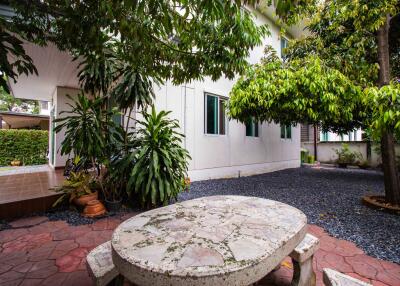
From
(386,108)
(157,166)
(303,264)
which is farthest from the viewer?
(157,166)

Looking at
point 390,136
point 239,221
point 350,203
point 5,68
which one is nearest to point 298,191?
point 350,203

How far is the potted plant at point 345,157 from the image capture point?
10302 millimetres

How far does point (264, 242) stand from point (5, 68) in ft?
7.33

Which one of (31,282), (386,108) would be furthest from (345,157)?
(31,282)

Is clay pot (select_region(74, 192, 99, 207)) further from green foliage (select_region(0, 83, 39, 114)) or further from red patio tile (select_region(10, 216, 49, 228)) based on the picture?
green foliage (select_region(0, 83, 39, 114))

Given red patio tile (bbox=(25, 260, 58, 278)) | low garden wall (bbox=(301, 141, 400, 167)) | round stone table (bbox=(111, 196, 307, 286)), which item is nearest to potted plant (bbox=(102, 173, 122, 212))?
red patio tile (bbox=(25, 260, 58, 278))

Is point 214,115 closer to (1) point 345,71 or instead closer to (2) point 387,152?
(1) point 345,71

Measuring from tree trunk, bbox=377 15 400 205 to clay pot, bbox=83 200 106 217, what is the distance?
4963 millimetres

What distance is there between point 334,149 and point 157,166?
10.9 m

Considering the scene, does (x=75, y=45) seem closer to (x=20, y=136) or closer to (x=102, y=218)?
(x=102, y=218)

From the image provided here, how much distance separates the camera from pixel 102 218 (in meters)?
3.37

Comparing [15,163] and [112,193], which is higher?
[15,163]

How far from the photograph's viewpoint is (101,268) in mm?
1331

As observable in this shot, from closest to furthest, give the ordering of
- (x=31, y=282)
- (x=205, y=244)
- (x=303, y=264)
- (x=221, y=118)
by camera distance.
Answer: (x=205, y=244), (x=303, y=264), (x=31, y=282), (x=221, y=118)
